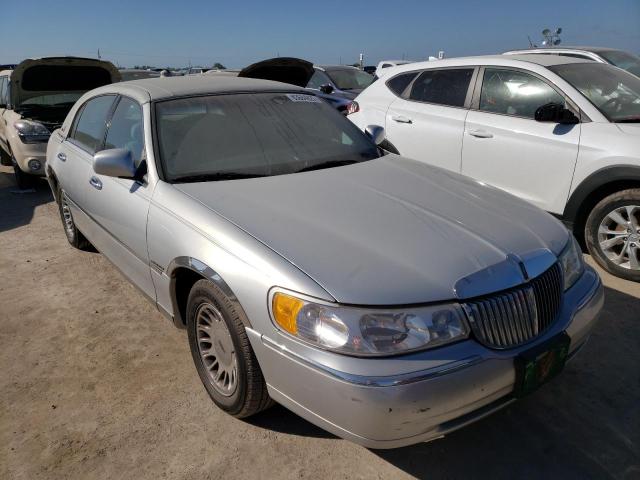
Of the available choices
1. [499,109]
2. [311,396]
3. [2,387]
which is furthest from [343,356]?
[499,109]

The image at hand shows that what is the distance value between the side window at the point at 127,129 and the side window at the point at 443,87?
10.3 feet

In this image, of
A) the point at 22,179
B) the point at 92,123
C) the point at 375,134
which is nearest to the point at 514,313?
the point at 375,134

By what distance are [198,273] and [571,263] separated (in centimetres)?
179

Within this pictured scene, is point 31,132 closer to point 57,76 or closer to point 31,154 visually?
point 31,154

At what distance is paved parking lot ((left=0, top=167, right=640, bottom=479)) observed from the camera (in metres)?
2.21

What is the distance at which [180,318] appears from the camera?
107 inches

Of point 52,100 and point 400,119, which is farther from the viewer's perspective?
point 52,100

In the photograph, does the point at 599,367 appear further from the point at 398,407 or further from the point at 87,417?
the point at 87,417

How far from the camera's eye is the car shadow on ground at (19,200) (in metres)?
5.82

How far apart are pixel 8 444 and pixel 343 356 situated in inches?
67.8

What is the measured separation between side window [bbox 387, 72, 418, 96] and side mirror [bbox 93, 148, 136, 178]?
143 inches

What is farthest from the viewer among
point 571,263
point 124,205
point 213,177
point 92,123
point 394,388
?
point 92,123

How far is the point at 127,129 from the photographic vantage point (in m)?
3.29

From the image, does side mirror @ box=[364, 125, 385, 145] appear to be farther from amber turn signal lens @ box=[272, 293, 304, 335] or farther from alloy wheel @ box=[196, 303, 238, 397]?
amber turn signal lens @ box=[272, 293, 304, 335]
